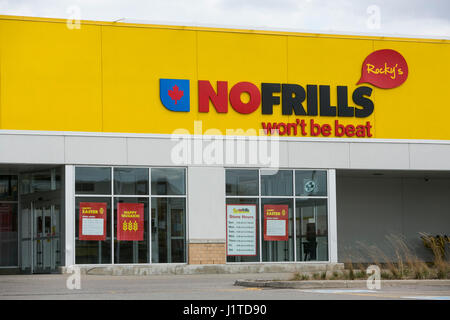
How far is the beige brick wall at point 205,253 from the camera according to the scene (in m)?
26.7

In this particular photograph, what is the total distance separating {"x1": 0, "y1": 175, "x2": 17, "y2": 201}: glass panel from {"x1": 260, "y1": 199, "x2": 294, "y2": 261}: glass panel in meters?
8.75

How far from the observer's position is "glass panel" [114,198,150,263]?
2608 cm

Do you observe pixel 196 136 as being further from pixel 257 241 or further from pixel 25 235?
pixel 25 235

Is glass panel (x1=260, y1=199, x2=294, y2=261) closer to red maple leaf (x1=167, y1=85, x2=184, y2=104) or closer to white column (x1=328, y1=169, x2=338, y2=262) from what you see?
white column (x1=328, y1=169, x2=338, y2=262)

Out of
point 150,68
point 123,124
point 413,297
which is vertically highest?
point 150,68

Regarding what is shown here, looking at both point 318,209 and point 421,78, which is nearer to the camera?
point 318,209

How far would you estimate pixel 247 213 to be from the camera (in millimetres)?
27375

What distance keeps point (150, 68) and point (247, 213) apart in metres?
5.53

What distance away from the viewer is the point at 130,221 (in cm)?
2619

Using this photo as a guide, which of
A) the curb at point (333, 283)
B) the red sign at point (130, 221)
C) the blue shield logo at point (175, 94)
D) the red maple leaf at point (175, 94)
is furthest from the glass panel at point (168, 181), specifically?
the curb at point (333, 283)

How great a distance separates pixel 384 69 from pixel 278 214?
6.45m

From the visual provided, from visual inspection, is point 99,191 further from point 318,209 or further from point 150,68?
point 318,209

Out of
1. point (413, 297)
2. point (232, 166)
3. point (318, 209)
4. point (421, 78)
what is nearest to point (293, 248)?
point (318, 209)

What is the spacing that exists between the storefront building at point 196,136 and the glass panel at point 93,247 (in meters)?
0.04
